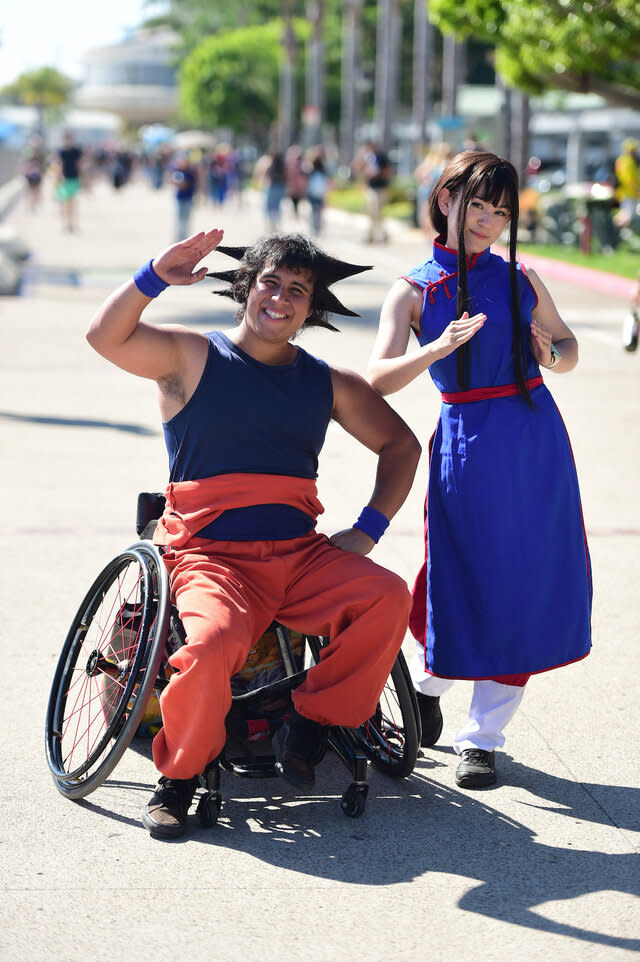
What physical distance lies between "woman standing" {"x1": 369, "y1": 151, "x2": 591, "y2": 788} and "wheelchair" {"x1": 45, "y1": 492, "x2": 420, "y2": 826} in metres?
0.25

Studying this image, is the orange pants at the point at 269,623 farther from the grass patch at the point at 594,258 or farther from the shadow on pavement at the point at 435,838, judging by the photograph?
the grass patch at the point at 594,258

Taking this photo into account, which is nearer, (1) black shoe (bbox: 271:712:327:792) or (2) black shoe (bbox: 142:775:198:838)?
(2) black shoe (bbox: 142:775:198:838)

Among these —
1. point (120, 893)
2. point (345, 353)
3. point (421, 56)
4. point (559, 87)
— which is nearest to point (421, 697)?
point (120, 893)

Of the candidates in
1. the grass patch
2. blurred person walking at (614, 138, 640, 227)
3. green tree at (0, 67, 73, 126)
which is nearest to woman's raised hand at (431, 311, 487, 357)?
the grass patch

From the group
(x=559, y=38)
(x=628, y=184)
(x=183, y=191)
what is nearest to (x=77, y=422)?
(x=559, y=38)

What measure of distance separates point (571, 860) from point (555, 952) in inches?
20.3

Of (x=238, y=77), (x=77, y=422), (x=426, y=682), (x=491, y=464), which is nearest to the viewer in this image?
(x=491, y=464)

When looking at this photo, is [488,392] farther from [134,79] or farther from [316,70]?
[134,79]

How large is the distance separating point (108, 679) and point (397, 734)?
877mm

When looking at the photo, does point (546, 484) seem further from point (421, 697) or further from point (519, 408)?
point (421, 697)

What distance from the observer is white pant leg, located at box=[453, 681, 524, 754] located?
14.2 feet

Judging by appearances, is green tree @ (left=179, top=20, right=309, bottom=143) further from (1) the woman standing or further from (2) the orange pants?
(2) the orange pants

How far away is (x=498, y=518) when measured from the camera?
13.6 ft

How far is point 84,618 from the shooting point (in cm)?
437
